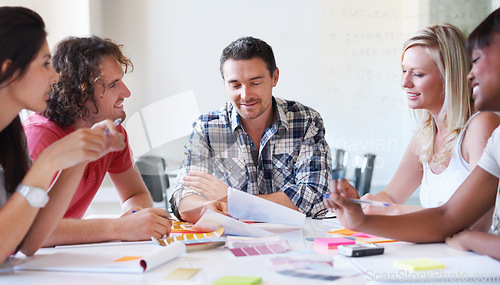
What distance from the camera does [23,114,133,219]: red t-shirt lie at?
5.08 feet

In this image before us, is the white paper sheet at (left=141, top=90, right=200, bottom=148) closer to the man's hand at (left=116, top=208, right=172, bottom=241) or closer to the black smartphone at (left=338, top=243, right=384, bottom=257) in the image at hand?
the man's hand at (left=116, top=208, right=172, bottom=241)

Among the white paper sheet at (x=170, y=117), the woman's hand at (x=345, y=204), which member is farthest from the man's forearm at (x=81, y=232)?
the white paper sheet at (x=170, y=117)

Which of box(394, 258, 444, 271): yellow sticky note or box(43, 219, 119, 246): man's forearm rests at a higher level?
box(394, 258, 444, 271): yellow sticky note

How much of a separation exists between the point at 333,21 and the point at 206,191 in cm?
243

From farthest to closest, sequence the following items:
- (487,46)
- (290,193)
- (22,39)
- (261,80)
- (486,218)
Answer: (261,80) → (290,193) → (486,218) → (487,46) → (22,39)

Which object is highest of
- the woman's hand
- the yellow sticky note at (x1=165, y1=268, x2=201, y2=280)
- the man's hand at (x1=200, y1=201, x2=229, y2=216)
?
the woman's hand

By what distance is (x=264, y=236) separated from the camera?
1365 millimetres

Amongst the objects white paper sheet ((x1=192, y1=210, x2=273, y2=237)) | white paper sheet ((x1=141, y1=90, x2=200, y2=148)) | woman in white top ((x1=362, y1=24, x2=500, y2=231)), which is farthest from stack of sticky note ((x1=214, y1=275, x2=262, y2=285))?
white paper sheet ((x1=141, y1=90, x2=200, y2=148))

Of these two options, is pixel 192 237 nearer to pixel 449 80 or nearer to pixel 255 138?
pixel 255 138

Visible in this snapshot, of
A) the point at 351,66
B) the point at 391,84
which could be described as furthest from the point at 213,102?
the point at 391,84

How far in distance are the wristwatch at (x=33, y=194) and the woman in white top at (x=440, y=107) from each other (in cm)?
108

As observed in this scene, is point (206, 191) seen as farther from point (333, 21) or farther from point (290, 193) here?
point (333, 21)

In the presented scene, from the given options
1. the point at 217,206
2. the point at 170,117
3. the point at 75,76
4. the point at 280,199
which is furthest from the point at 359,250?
the point at 170,117

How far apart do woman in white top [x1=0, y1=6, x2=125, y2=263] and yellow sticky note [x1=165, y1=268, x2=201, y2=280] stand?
325 millimetres
